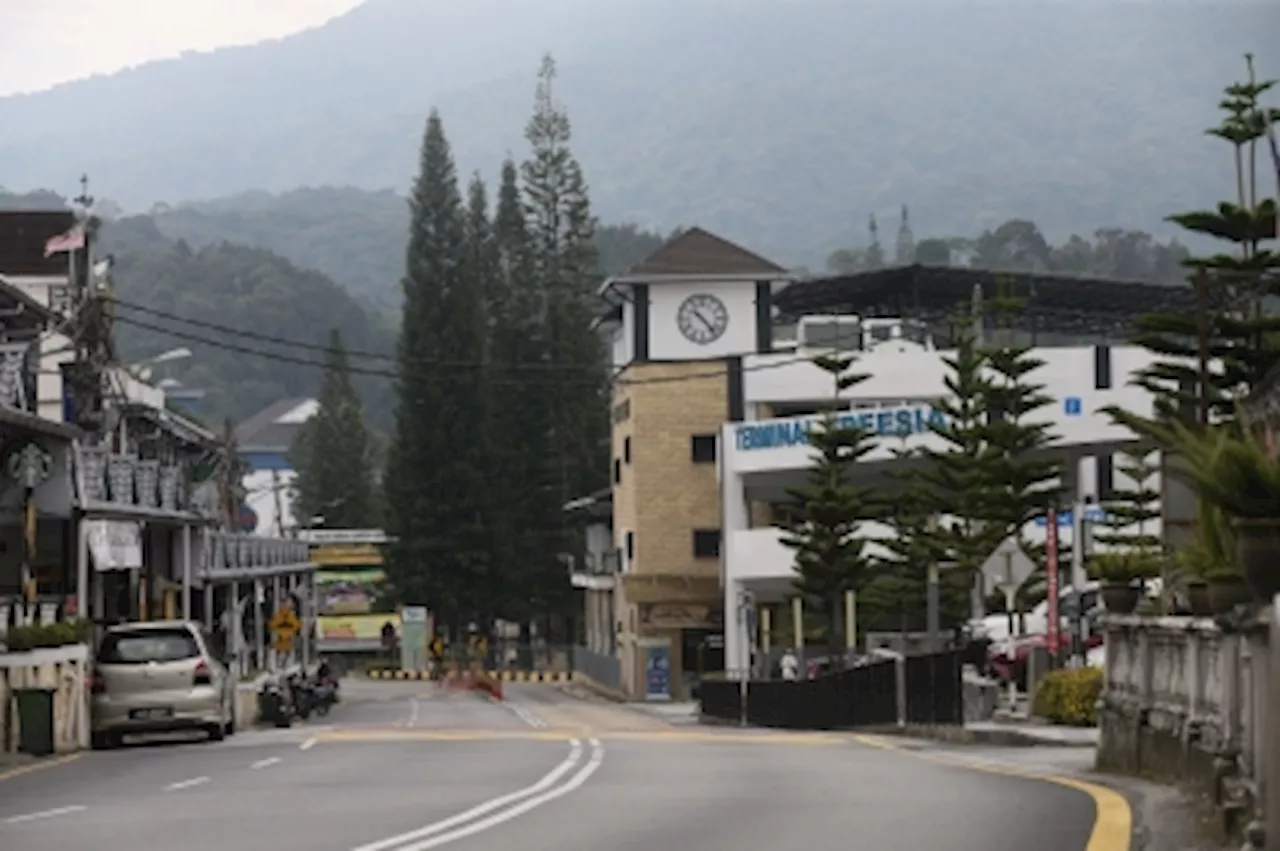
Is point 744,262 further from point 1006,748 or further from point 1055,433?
point 1006,748

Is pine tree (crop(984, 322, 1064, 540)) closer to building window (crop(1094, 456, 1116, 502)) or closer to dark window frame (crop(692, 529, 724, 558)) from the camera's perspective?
building window (crop(1094, 456, 1116, 502))

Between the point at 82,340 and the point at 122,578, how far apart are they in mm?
4729

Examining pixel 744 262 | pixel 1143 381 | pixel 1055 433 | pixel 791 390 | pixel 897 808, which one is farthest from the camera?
pixel 744 262

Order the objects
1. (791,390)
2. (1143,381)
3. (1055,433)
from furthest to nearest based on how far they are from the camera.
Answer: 1. (791,390)
2. (1055,433)
3. (1143,381)

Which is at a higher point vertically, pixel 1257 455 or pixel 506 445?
pixel 506 445

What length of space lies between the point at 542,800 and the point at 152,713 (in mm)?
14007

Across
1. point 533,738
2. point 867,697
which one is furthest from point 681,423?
point 533,738

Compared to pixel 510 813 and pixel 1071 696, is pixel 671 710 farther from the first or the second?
pixel 510 813

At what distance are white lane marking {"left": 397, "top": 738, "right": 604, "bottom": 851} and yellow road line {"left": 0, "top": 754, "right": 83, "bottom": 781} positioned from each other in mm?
5875

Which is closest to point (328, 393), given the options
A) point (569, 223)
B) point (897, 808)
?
point (569, 223)

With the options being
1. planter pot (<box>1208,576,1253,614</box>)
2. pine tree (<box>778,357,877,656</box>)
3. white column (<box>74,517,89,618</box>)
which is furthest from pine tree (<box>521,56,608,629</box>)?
planter pot (<box>1208,576,1253,614</box>)

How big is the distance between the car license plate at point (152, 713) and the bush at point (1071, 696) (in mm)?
9902

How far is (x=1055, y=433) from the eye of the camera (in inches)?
2446

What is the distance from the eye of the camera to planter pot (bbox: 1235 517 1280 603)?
10.8 meters
